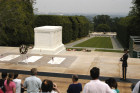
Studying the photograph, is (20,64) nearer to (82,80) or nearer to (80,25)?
(82,80)

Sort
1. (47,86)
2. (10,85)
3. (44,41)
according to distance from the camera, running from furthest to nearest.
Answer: (44,41) < (10,85) < (47,86)

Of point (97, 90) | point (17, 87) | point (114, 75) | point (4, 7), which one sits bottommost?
point (114, 75)

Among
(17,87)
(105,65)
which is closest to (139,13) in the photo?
(105,65)

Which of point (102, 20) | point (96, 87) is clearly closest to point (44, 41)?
point (96, 87)

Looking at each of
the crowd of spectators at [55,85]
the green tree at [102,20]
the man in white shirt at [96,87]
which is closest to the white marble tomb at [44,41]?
the crowd of spectators at [55,85]

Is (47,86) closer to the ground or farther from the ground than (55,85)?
farther from the ground

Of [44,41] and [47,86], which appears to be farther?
[44,41]

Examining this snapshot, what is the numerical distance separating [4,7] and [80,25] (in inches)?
1291

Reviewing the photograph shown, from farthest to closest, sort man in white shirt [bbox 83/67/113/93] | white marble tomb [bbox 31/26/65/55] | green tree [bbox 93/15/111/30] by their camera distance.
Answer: green tree [bbox 93/15/111/30]
white marble tomb [bbox 31/26/65/55]
man in white shirt [bbox 83/67/113/93]

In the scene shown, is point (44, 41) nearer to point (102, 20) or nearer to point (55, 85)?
Result: point (55, 85)

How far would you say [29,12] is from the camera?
30.8 metres

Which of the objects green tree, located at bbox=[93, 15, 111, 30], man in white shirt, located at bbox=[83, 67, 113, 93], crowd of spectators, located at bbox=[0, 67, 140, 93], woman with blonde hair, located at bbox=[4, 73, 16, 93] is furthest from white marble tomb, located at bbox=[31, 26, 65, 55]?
green tree, located at bbox=[93, 15, 111, 30]

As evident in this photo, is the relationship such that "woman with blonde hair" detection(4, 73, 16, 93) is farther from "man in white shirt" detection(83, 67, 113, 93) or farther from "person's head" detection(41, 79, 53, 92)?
"man in white shirt" detection(83, 67, 113, 93)

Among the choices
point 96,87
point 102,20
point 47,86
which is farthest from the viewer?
point 102,20
